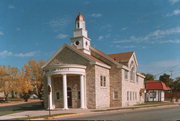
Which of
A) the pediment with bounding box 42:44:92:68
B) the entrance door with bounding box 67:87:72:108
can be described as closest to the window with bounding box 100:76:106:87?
the pediment with bounding box 42:44:92:68

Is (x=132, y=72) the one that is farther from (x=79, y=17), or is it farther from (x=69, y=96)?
(x=69, y=96)

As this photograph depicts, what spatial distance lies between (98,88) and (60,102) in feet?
17.0

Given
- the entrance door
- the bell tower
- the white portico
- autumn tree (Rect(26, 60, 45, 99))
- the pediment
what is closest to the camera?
the white portico

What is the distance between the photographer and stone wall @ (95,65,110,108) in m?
25.8

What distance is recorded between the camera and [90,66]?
25906 mm

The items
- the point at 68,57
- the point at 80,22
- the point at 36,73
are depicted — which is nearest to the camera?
the point at 68,57

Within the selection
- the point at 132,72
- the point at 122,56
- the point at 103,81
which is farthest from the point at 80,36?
the point at 132,72

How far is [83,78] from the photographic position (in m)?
25.8

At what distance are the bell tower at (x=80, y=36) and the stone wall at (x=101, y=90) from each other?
4750 millimetres

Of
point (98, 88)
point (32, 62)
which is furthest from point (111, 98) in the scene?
point (32, 62)

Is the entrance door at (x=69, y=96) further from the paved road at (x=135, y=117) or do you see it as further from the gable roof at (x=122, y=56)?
the gable roof at (x=122, y=56)

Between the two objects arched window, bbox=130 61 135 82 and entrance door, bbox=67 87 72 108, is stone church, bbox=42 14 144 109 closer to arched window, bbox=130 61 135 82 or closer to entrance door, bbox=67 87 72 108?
entrance door, bbox=67 87 72 108

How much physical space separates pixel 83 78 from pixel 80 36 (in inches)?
295

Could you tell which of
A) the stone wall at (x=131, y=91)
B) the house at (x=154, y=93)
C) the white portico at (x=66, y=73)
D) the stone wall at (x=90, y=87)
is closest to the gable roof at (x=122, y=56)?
the stone wall at (x=131, y=91)
